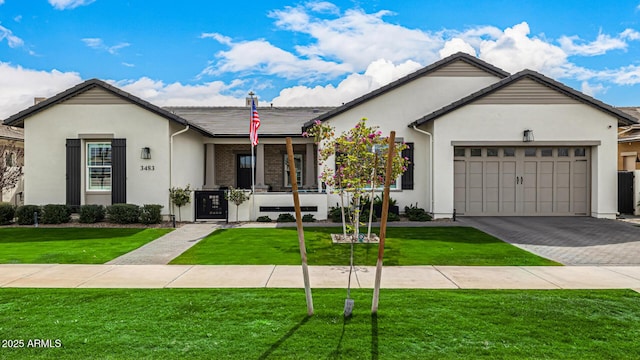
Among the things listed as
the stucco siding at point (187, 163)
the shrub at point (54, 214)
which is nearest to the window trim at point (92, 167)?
the shrub at point (54, 214)

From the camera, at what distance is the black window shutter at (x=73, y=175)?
14.4 metres

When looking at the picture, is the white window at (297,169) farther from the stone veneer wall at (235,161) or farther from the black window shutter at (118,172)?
the black window shutter at (118,172)

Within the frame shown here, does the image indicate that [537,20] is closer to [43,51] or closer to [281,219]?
[281,219]

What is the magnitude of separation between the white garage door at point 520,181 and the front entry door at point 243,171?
990 cm

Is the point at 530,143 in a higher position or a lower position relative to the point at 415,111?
lower

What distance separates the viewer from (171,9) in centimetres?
1337

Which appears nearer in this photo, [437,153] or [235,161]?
[437,153]

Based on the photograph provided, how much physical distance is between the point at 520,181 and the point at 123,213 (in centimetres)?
1419

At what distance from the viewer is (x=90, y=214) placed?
14008 mm

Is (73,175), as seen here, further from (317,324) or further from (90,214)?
(317,324)

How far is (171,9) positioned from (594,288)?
1358 centimetres

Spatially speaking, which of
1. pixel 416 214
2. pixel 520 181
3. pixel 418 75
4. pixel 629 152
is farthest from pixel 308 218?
pixel 629 152

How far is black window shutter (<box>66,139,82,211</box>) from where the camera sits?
1441 centimetres

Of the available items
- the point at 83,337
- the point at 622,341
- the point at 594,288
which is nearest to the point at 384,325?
the point at 622,341
